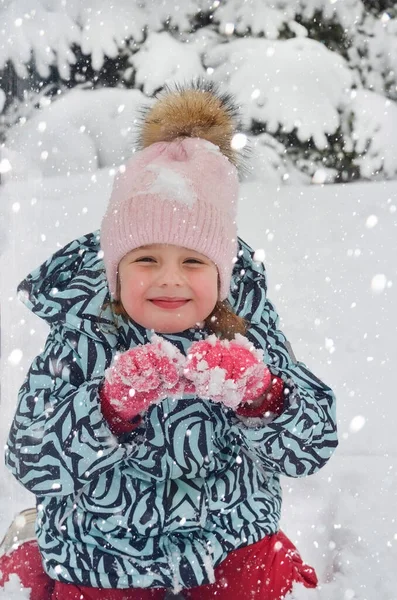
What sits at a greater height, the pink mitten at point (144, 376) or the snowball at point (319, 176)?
the pink mitten at point (144, 376)

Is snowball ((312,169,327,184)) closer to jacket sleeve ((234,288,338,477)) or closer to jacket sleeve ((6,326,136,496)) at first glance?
jacket sleeve ((234,288,338,477))

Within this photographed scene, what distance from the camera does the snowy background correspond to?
7.34 ft

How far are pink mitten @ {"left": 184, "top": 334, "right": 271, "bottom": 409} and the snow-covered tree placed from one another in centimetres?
244

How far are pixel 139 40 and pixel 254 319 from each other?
2.53 meters

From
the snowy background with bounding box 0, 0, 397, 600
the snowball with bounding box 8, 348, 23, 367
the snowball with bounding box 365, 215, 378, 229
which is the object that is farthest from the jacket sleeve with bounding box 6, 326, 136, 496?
the snowball with bounding box 365, 215, 378, 229

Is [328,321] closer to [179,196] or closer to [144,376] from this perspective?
[179,196]

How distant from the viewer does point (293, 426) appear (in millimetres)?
1095

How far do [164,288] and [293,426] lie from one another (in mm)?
290

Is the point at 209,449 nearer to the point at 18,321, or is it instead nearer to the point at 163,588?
the point at 163,588

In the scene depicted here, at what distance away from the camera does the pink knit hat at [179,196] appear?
106 cm

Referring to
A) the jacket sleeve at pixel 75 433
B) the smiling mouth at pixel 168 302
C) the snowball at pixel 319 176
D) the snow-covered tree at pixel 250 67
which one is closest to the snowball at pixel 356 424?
the jacket sleeve at pixel 75 433

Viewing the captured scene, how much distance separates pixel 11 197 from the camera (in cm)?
308

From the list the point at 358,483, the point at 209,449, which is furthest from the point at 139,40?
the point at 209,449

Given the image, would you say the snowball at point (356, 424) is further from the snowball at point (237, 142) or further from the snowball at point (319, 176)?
the snowball at point (319, 176)
